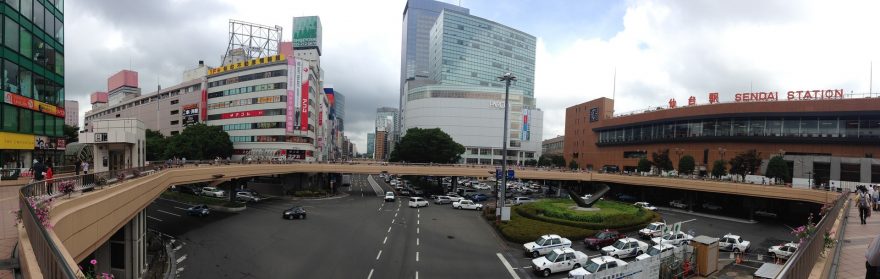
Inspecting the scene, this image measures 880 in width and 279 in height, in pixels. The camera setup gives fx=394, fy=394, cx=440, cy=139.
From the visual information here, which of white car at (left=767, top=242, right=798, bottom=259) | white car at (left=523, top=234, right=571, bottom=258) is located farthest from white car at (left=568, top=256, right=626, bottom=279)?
white car at (left=767, top=242, right=798, bottom=259)

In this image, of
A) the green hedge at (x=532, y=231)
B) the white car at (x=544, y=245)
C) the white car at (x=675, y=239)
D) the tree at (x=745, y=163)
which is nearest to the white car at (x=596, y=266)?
the white car at (x=544, y=245)

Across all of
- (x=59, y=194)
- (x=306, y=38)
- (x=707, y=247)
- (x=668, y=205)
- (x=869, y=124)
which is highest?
(x=306, y=38)

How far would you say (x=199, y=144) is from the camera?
6606 cm

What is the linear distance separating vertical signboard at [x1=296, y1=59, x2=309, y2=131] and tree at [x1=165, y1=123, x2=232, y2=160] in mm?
14012

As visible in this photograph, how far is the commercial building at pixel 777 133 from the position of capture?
179 ft

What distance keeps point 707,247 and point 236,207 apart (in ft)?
145

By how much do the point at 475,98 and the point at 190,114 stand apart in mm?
76464

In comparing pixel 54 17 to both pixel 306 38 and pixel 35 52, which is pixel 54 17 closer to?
pixel 35 52

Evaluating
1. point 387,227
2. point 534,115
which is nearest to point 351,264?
point 387,227

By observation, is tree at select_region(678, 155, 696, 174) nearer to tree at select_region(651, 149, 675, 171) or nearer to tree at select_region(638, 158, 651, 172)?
tree at select_region(651, 149, 675, 171)

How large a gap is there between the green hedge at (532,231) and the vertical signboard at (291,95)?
2116 inches

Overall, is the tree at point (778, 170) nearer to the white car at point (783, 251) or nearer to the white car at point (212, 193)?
the white car at point (783, 251)

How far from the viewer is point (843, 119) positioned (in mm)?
56625

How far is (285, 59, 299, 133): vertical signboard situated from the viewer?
75500 mm
